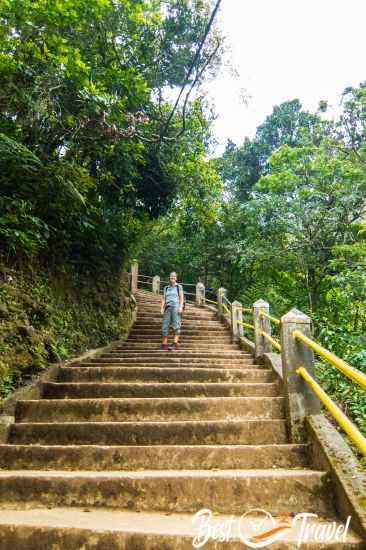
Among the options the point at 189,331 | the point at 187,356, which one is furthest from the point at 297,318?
the point at 189,331

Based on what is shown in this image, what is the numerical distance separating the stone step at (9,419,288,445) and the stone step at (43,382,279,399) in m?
0.74

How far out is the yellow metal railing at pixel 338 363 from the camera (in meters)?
1.66

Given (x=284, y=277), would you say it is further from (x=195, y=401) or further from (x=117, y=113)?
(x=195, y=401)

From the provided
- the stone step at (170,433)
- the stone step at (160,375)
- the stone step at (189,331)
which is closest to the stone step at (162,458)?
the stone step at (170,433)

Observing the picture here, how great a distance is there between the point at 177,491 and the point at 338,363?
4.33 feet

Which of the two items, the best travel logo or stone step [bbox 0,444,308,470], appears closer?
the best travel logo

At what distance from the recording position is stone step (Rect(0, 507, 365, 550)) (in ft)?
5.77

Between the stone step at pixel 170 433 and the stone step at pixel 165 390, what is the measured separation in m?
0.74

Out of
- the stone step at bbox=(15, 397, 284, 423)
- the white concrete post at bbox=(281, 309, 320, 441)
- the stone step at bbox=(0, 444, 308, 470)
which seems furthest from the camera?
the stone step at bbox=(15, 397, 284, 423)

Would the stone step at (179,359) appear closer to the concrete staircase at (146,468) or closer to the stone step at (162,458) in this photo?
the concrete staircase at (146,468)

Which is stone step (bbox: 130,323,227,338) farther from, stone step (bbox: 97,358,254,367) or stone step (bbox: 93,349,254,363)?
stone step (bbox: 97,358,254,367)

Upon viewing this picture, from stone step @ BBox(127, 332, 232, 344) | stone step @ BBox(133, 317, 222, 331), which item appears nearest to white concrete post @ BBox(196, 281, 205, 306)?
stone step @ BBox(133, 317, 222, 331)

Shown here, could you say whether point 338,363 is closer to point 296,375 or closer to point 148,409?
point 296,375

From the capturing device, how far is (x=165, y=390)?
374cm
